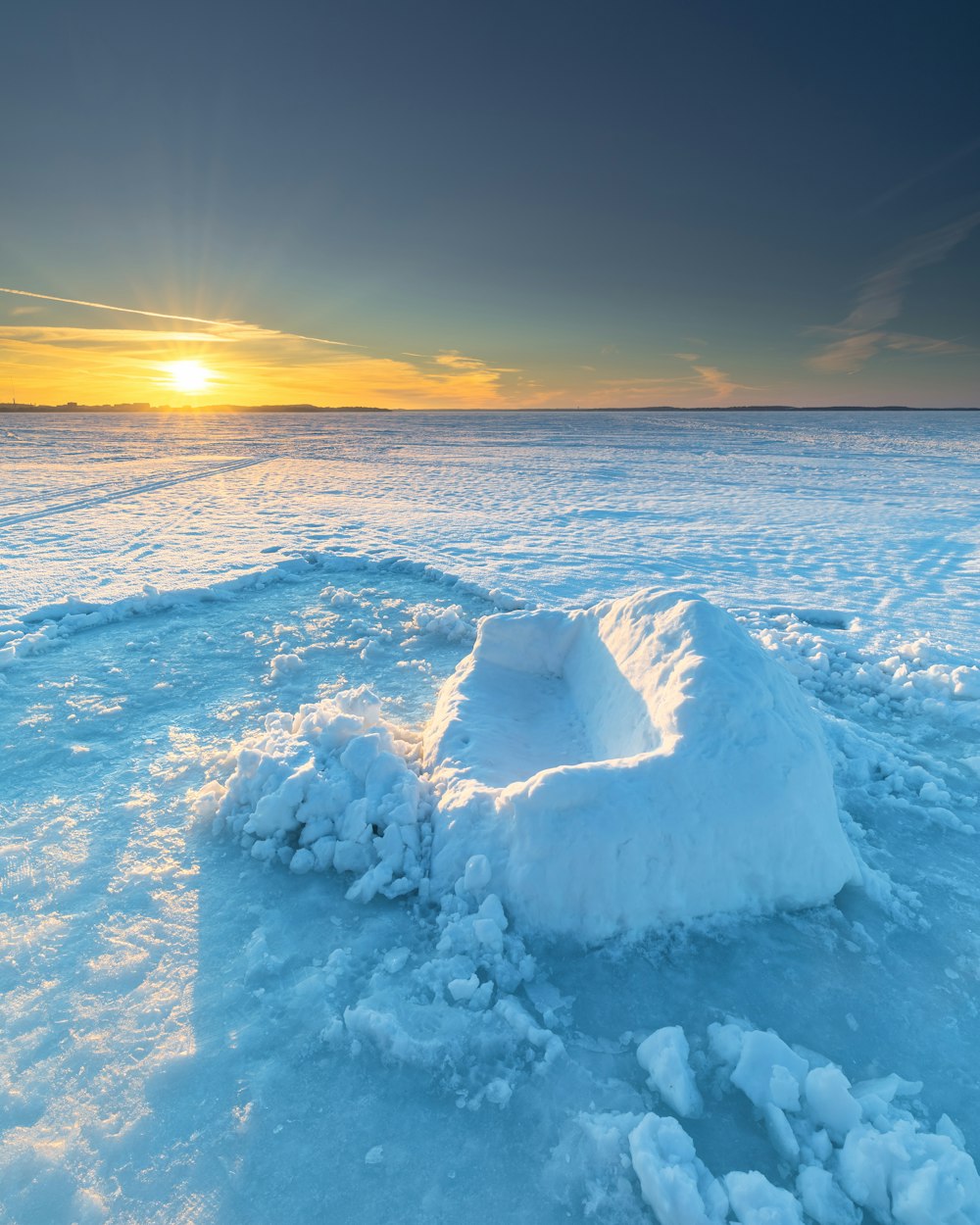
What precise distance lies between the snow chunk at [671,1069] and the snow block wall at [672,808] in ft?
1.85

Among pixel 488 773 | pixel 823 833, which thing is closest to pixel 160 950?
pixel 488 773

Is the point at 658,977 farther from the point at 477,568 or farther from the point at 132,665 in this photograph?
the point at 477,568

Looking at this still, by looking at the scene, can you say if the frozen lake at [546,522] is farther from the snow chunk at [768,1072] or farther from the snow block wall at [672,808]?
the snow chunk at [768,1072]

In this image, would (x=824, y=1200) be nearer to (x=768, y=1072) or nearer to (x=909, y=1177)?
(x=909, y=1177)

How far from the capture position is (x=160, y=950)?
2971mm

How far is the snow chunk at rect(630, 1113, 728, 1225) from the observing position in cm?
197

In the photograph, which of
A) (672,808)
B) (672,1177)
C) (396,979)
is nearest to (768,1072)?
(672,1177)

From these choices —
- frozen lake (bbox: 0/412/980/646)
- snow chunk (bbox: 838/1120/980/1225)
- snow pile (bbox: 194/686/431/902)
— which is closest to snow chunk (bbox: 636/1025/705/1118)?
snow chunk (bbox: 838/1120/980/1225)

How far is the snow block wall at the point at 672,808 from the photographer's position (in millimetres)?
3035

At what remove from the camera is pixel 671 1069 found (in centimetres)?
236

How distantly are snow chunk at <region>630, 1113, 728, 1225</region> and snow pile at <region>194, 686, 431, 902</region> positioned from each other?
152cm

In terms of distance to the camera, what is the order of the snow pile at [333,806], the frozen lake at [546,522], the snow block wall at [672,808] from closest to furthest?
the snow block wall at [672,808], the snow pile at [333,806], the frozen lake at [546,522]

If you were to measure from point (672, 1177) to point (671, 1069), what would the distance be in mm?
380

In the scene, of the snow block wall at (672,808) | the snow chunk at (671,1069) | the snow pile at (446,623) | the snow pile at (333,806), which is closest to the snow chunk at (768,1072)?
the snow chunk at (671,1069)
